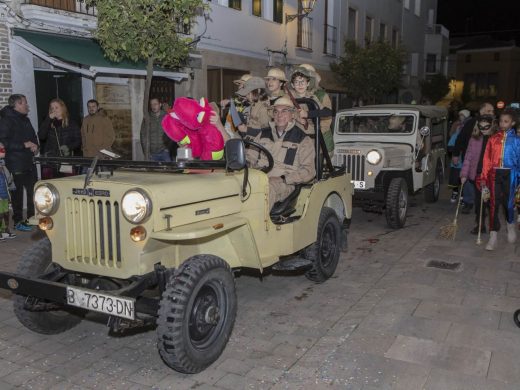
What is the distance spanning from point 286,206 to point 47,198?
2.02 metres

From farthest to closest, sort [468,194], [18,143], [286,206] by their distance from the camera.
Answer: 1. [468,194]
2. [18,143]
3. [286,206]

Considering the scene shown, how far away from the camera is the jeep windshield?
8.62m

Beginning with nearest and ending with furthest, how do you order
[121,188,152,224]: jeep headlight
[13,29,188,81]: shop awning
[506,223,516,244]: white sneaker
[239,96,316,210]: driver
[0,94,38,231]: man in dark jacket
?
1. [121,188,152,224]: jeep headlight
2. [239,96,316,210]: driver
3. [506,223,516,244]: white sneaker
4. [0,94,38,231]: man in dark jacket
5. [13,29,188,81]: shop awning

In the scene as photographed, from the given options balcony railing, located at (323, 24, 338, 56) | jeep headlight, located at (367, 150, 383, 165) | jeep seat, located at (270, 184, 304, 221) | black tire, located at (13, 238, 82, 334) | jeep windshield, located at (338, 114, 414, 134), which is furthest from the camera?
balcony railing, located at (323, 24, 338, 56)

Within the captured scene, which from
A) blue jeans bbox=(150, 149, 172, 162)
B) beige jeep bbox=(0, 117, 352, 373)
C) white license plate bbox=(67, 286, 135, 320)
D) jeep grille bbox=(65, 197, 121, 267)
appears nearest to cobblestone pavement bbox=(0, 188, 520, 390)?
beige jeep bbox=(0, 117, 352, 373)

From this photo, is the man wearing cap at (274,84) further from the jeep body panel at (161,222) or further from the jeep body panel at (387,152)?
the jeep body panel at (387,152)

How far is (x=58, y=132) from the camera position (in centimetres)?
794

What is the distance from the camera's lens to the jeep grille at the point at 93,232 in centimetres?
332

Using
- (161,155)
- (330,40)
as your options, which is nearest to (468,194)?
(161,155)

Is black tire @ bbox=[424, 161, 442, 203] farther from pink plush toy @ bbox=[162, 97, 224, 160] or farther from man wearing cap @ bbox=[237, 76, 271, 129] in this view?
pink plush toy @ bbox=[162, 97, 224, 160]

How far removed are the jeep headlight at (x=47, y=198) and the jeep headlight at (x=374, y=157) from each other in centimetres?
527

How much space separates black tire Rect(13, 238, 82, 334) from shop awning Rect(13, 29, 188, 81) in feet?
18.5

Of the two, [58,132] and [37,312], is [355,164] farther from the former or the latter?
[37,312]

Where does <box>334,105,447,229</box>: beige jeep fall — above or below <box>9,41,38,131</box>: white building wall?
below
